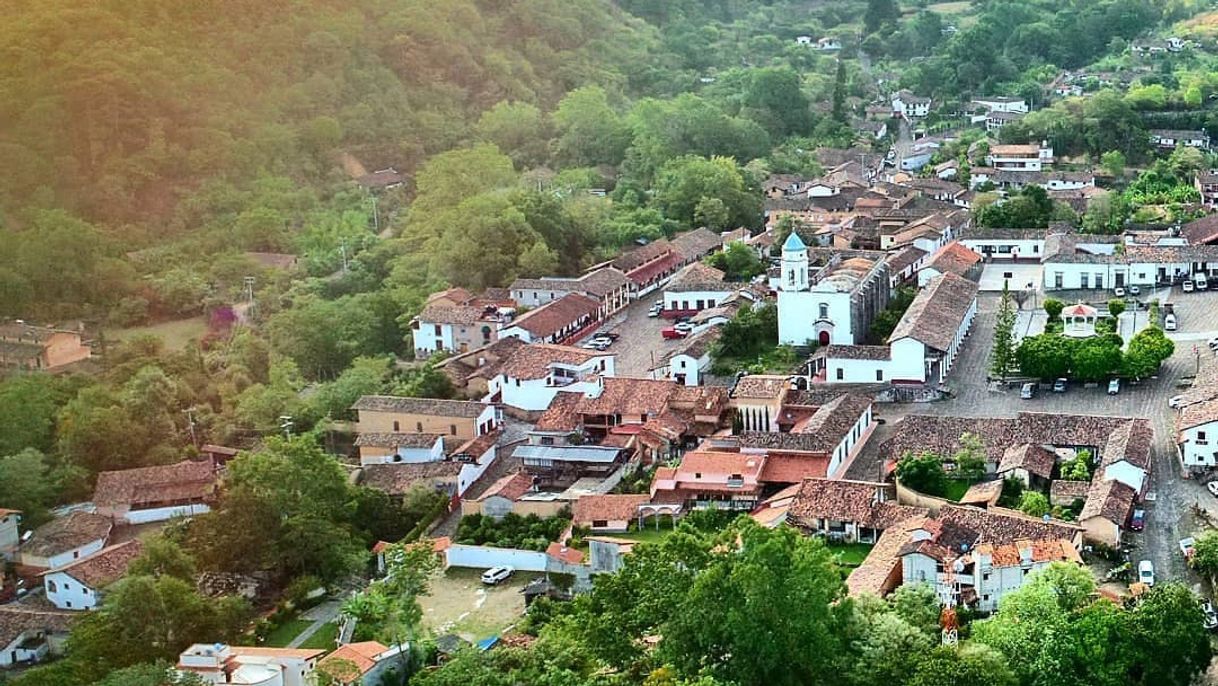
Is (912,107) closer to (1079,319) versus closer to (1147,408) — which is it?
(1079,319)

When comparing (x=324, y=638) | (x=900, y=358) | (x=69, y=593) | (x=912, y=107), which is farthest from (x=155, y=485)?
(x=912, y=107)

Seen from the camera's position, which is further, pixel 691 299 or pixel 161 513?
pixel 691 299

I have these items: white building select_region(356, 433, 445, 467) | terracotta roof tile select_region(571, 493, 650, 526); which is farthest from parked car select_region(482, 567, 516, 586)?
white building select_region(356, 433, 445, 467)

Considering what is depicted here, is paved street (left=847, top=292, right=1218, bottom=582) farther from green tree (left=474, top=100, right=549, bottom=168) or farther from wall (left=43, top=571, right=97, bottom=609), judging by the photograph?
green tree (left=474, top=100, right=549, bottom=168)

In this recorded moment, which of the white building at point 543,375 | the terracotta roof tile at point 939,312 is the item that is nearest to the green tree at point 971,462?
the terracotta roof tile at point 939,312

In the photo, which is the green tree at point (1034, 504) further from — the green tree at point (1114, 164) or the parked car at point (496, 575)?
the green tree at point (1114, 164)

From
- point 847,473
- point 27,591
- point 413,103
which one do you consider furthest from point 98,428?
point 413,103
